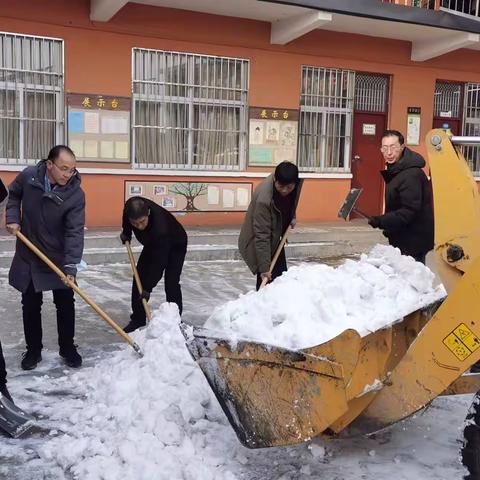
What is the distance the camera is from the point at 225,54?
33.5ft

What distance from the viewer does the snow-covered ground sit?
9.95ft

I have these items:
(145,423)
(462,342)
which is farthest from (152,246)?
(462,342)

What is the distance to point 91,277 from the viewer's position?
7.22 m

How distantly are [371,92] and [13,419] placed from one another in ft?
31.7

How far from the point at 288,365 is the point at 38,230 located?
2.30 meters

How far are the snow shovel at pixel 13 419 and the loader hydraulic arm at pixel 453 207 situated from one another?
2317 millimetres

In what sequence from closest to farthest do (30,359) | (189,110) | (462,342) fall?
(462,342), (30,359), (189,110)

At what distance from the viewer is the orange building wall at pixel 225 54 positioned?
361 inches

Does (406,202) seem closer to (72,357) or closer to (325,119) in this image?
(72,357)

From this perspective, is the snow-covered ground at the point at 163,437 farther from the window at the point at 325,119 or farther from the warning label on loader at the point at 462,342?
the window at the point at 325,119

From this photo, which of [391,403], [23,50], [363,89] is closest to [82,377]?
[391,403]

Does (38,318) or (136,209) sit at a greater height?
(136,209)

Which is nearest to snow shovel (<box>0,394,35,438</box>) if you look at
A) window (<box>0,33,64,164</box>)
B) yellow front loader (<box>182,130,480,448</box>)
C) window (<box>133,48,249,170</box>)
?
yellow front loader (<box>182,130,480,448</box>)

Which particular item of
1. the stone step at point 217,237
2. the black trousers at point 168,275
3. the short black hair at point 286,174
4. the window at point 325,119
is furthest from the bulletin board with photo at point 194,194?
the short black hair at point 286,174
